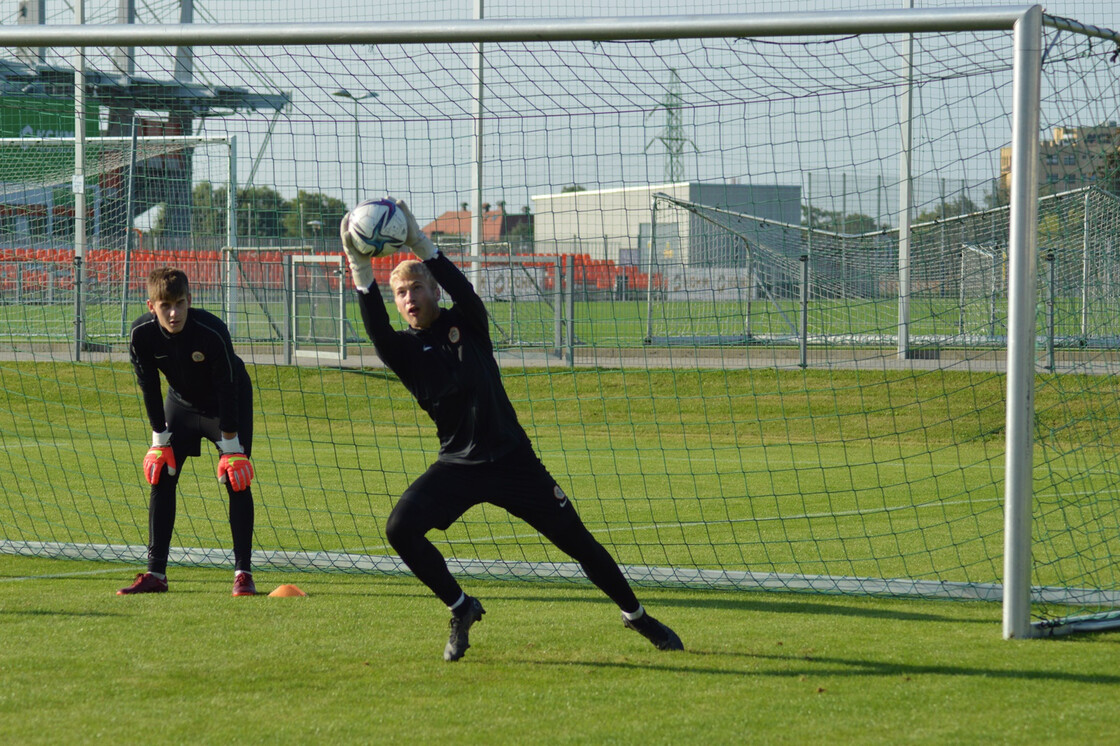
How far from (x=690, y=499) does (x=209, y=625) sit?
516cm

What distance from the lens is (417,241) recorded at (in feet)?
15.8

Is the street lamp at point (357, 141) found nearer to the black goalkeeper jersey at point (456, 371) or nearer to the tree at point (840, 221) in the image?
the black goalkeeper jersey at point (456, 371)

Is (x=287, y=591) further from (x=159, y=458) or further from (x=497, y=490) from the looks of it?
(x=497, y=490)

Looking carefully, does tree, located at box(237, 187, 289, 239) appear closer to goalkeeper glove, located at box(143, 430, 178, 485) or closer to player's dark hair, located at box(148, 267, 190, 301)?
player's dark hair, located at box(148, 267, 190, 301)

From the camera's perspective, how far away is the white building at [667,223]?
8219mm

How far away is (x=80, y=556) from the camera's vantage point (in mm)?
7391

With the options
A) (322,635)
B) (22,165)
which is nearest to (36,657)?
(322,635)

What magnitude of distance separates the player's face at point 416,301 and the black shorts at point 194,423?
6.63 feet

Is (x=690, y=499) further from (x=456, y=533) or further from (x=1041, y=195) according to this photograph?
(x=1041, y=195)

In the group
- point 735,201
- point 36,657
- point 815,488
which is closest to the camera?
point 36,657

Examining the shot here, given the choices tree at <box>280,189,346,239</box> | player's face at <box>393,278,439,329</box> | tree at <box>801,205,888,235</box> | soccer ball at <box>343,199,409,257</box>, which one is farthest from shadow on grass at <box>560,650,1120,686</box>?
tree at <box>801,205,888,235</box>

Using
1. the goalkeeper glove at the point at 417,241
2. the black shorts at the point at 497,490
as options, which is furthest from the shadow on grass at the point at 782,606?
the goalkeeper glove at the point at 417,241

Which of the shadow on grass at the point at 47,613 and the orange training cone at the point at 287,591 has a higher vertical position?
the shadow on grass at the point at 47,613

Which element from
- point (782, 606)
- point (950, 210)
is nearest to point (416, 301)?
point (782, 606)
